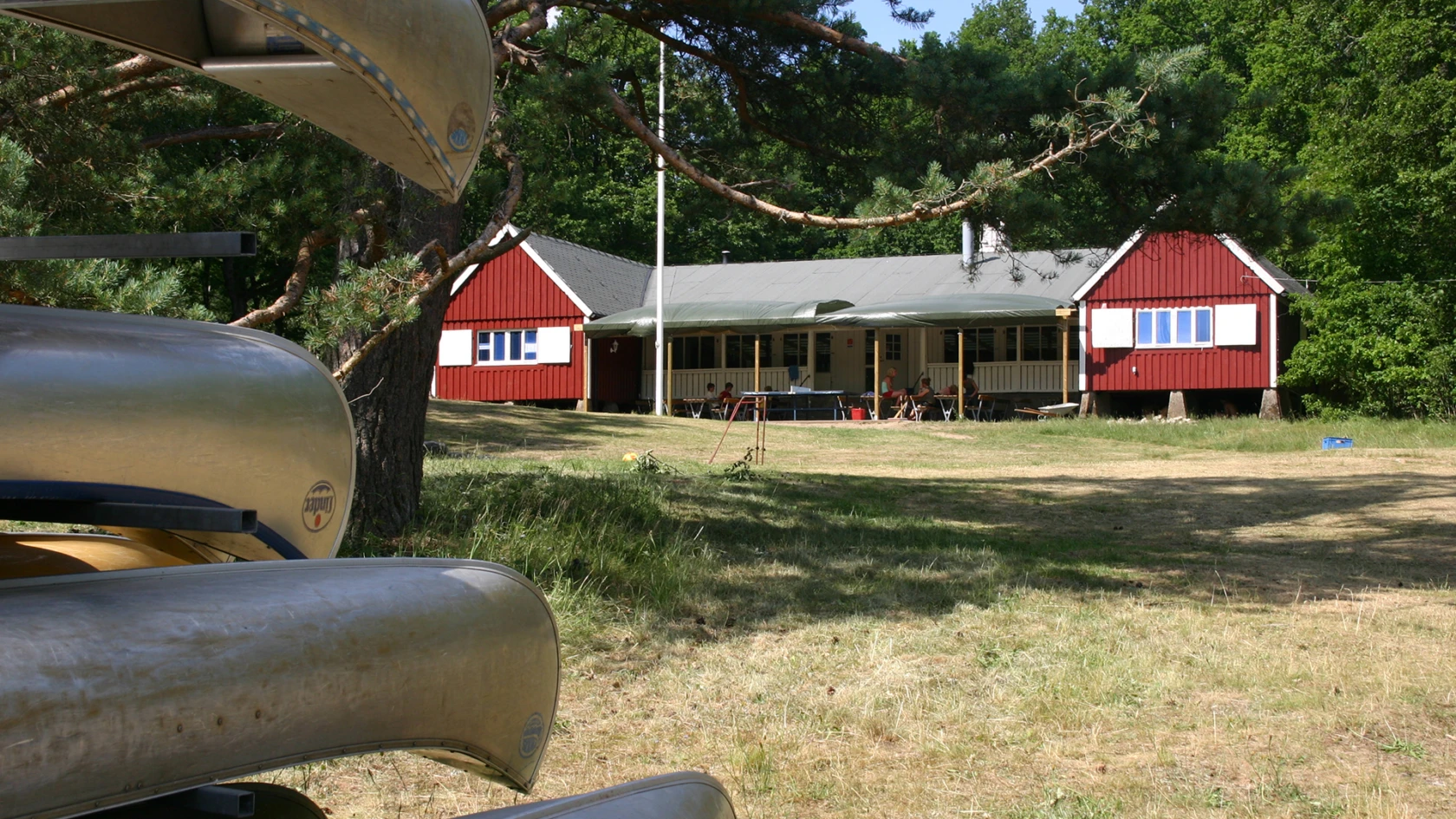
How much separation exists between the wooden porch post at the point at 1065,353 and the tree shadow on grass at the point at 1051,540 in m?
13.8

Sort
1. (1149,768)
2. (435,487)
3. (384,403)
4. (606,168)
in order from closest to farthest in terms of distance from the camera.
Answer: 1. (1149,768)
2. (384,403)
3. (435,487)
4. (606,168)

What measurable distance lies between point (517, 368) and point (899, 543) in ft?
80.4

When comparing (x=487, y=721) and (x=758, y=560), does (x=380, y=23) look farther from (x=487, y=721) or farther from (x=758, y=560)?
(x=758, y=560)

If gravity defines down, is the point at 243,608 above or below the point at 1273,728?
above

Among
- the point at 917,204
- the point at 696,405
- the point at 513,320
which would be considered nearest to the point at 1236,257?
the point at 696,405

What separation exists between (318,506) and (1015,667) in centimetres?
339

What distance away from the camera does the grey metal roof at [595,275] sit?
31922mm

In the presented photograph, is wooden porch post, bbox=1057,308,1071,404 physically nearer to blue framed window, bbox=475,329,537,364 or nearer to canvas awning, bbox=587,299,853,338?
canvas awning, bbox=587,299,853,338

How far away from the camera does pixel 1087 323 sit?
28.9m

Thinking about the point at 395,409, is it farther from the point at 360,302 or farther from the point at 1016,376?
the point at 1016,376

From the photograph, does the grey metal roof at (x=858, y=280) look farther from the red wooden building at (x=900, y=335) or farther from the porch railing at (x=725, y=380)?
the porch railing at (x=725, y=380)

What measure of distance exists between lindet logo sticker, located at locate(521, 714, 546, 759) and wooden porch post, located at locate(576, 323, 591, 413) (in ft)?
93.8

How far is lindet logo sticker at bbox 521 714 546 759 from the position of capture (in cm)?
255

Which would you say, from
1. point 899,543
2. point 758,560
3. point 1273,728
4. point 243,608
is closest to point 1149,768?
A: point 1273,728
